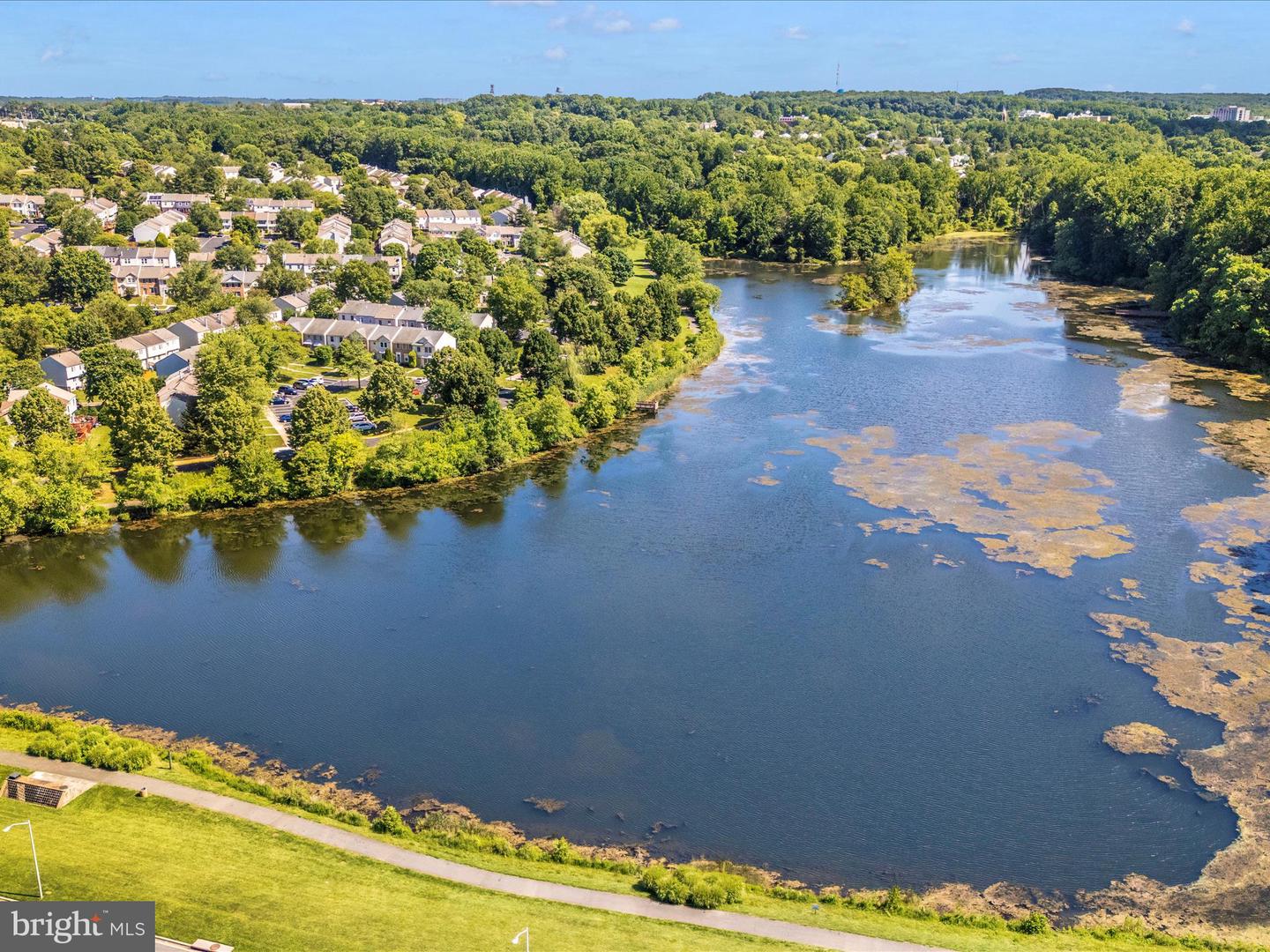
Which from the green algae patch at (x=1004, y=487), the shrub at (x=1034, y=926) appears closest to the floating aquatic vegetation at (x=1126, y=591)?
the green algae patch at (x=1004, y=487)

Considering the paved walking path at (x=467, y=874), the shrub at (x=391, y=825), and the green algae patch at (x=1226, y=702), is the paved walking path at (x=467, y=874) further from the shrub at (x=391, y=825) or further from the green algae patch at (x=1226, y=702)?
the green algae patch at (x=1226, y=702)

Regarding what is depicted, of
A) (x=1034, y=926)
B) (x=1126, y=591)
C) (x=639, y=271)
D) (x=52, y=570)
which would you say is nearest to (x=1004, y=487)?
(x=1126, y=591)

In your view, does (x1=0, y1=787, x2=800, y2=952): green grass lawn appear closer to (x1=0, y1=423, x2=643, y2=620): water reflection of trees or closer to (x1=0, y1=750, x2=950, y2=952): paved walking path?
(x1=0, y1=750, x2=950, y2=952): paved walking path

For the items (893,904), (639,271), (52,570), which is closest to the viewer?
(893,904)

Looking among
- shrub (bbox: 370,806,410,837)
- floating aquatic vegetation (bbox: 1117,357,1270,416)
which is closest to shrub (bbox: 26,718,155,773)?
shrub (bbox: 370,806,410,837)

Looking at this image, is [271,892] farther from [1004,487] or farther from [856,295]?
[856,295]

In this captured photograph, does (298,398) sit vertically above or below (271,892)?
above

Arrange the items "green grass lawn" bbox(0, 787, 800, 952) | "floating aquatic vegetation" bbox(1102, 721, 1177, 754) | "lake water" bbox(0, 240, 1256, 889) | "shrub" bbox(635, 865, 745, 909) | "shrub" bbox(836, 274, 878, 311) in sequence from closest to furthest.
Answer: "green grass lawn" bbox(0, 787, 800, 952)
"shrub" bbox(635, 865, 745, 909)
"lake water" bbox(0, 240, 1256, 889)
"floating aquatic vegetation" bbox(1102, 721, 1177, 754)
"shrub" bbox(836, 274, 878, 311)

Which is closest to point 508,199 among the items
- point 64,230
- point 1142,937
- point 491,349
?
point 64,230
